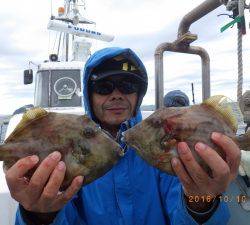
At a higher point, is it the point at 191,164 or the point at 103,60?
the point at 103,60

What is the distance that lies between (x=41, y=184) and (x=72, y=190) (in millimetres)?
198

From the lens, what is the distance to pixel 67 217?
125 inches

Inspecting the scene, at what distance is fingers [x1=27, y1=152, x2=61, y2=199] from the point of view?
2564 mm

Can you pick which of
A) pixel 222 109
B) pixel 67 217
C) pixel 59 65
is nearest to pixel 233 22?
pixel 222 109

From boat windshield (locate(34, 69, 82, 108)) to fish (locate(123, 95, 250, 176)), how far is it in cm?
563

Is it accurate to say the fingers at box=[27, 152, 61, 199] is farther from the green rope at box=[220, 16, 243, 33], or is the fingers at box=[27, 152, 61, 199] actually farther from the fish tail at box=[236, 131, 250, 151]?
the green rope at box=[220, 16, 243, 33]

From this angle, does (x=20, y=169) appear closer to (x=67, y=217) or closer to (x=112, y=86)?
(x=67, y=217)

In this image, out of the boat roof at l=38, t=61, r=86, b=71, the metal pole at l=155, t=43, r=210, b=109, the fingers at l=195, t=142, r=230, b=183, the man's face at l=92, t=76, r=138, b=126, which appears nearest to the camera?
the fingers at l=195, t=142, r=230, b=183

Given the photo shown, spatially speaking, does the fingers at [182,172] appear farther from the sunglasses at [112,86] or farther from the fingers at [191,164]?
the sunglasses at [112,86]

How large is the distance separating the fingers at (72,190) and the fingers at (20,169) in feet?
0.89

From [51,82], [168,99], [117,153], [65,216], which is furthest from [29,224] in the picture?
[51,82]

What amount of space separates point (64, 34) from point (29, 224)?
965 cm

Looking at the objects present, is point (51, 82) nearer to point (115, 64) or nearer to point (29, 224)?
point (115, 64)

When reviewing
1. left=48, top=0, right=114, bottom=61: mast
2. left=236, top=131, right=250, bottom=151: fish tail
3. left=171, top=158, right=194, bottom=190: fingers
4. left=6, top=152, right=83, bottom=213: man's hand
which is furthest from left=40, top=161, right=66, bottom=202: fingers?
left=48, top=0, right=114, bottom=61: mast
